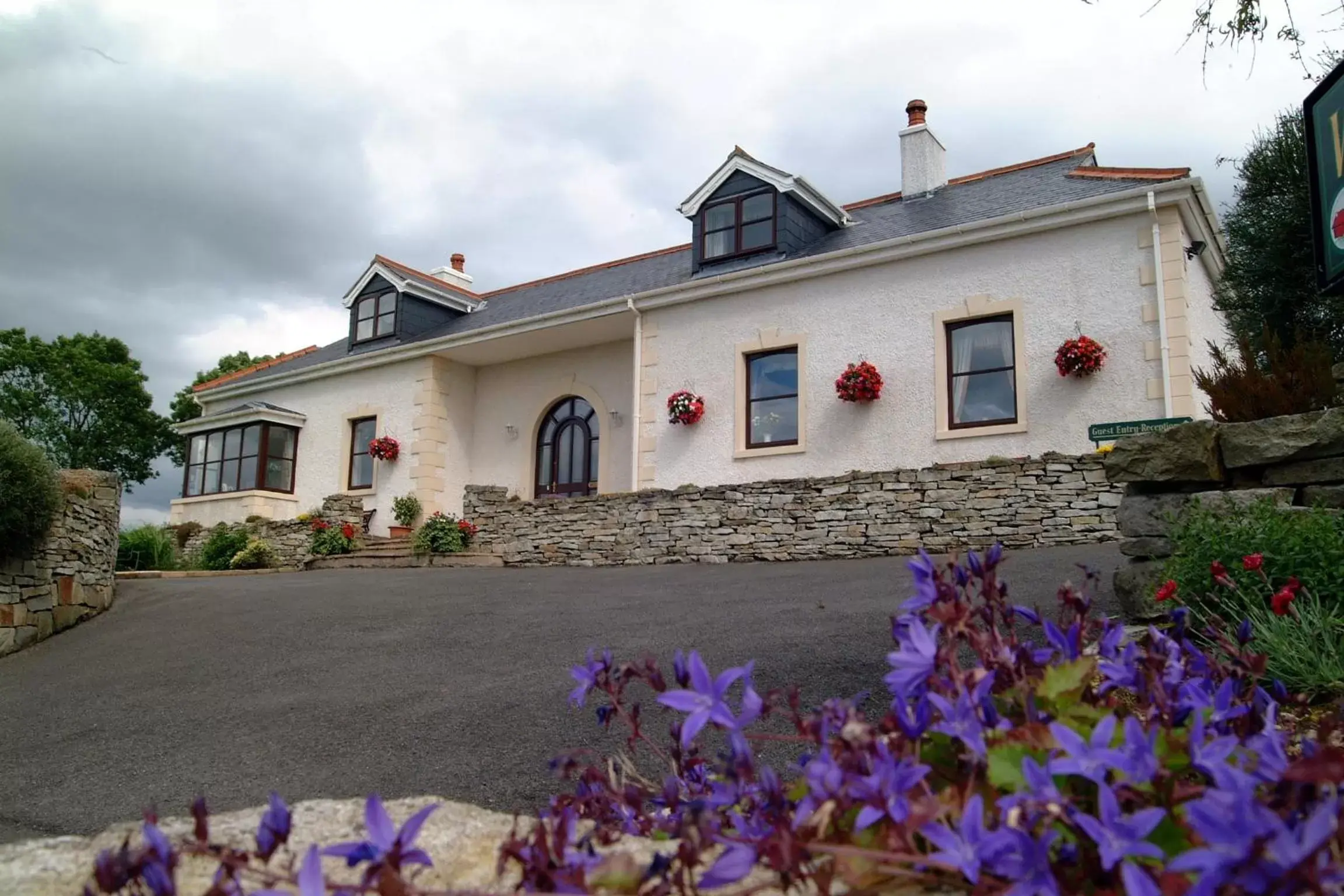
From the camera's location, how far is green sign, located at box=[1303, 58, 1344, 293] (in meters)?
4.50

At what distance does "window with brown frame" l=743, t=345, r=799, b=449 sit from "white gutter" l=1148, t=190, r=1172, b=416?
4.84m

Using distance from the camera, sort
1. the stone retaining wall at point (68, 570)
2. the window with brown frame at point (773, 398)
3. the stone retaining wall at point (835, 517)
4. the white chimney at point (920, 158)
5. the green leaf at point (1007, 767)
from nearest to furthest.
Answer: the green leaf at point (1007, 767) → the stone retaining wall at point (68, 570) → the stone retaining wall at point (835, 517) → the window with brown frame at point (773, 398) → the white chimney at point (920, 158)

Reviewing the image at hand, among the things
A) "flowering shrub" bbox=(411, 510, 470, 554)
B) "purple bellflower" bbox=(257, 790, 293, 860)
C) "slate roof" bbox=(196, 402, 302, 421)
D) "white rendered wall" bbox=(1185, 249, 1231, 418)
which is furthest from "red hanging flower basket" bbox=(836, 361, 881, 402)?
"slate roof" bbox=(196, 402, 302, 421)

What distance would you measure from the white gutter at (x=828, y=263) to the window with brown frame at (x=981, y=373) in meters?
1.18

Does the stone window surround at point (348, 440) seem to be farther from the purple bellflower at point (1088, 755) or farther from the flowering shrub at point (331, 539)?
the purple bellflower at point (1088, 755)

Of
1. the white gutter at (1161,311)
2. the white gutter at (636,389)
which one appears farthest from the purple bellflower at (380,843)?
the white gutter at (636,389)

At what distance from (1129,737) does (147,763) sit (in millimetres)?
5452

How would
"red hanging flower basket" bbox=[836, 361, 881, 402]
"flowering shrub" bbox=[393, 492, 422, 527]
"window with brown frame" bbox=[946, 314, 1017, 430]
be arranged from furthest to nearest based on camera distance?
"flowering shrub" bbox=[393, 492, 422, 527], "red hanging flower basket" bbox=[836, 361, 881, 402], "window with brown frame" bbox=[946, 314, 1017, 430]

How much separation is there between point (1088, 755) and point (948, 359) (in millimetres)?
12269

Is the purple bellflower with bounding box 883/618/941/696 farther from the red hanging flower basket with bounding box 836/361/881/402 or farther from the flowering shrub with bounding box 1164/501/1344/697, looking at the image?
the red hanging flower basket with bounding box 836/361/881/402

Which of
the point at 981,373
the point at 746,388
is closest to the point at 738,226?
the point at 746,388

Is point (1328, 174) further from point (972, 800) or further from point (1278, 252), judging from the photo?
point (1278, 252)

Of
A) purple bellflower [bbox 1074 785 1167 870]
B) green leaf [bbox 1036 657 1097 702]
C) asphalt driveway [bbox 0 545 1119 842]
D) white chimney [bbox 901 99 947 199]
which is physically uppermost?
white chimney [bbox 901 99 947 199]

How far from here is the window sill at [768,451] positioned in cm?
1347
